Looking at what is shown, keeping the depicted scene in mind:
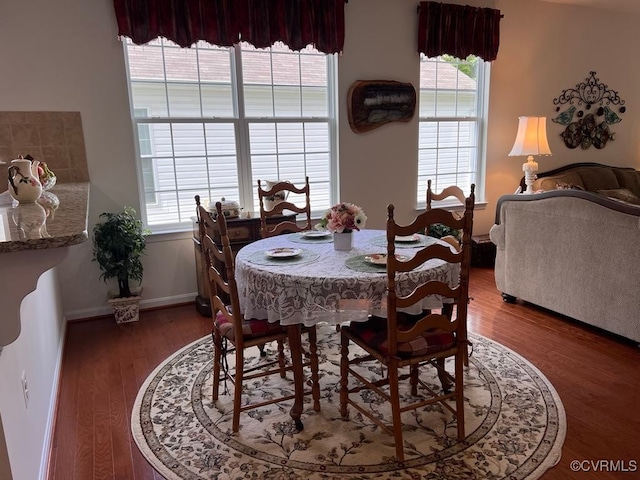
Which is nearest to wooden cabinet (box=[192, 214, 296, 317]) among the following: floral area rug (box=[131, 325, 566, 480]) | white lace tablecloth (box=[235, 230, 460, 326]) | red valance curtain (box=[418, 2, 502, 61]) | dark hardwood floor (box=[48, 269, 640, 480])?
dark hardwood floor (box=[48, 269, 640, 480])

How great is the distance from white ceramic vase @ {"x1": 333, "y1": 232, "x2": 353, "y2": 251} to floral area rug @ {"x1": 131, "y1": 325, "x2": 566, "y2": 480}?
32.9 inches

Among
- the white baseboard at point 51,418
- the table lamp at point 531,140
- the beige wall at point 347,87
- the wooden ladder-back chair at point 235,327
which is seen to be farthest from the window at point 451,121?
the white baseboard at point 51,418

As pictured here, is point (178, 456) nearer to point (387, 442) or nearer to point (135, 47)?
point (387, 442)

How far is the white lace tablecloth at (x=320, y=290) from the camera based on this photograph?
78.6 inches

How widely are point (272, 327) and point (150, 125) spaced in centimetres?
238

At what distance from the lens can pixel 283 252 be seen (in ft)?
7.84

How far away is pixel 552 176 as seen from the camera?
5.41 metres

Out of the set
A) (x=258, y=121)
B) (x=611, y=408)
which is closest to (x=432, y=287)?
(x=611, y=408)

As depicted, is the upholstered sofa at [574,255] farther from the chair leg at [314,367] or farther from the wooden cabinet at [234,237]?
the chair leg at [314,367]

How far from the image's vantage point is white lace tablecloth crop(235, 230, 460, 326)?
200 centimetres

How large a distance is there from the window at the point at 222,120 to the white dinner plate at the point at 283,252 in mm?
1658

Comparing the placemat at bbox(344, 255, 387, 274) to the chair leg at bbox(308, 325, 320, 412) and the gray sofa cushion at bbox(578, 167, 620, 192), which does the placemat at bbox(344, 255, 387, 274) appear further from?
the gray sofa cushion at bbox(578, 167, 620, 192)

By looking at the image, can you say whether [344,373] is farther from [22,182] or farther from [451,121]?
[451,121]

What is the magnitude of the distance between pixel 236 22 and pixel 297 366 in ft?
9.38
